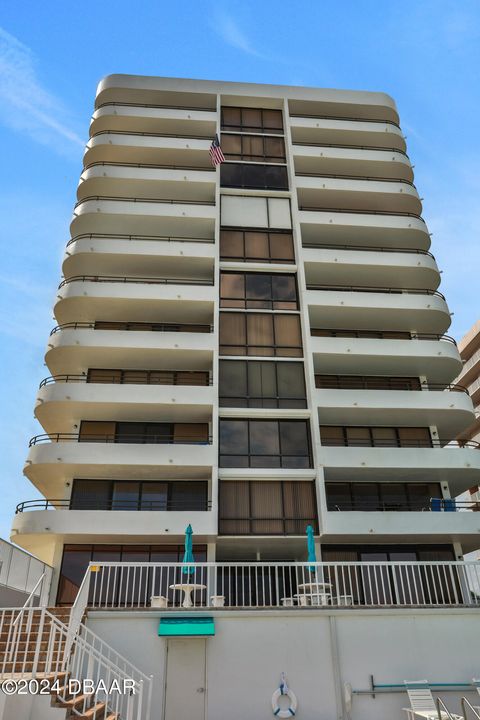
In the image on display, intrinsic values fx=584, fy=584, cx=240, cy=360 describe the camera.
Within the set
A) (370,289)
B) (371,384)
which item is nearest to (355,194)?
(370,289)

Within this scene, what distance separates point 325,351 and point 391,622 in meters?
13.9

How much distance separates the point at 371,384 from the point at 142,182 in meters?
16.5

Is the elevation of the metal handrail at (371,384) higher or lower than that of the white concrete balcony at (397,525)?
higher

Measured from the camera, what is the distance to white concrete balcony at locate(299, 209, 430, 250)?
31.7m

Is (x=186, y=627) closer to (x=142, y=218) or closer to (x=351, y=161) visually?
(x=142, y=218)

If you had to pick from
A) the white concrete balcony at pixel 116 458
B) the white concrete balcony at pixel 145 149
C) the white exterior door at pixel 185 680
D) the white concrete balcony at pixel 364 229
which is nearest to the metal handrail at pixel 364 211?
the white concrete balcony at pixel 364 229

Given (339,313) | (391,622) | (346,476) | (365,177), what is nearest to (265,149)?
(365,177)

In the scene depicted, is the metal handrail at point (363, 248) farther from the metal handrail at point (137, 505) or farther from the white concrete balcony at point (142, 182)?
the metal handrail at point (137, 505)

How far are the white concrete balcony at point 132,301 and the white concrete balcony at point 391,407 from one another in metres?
7.52

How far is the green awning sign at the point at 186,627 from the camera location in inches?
621

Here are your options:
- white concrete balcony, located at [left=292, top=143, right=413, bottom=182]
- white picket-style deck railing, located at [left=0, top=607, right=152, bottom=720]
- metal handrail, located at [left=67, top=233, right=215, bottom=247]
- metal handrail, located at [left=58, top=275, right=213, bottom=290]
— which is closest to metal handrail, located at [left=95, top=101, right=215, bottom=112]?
white concrete balcony, located at [left=292, top=143, right=413, bottom=182]

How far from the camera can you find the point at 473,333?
53.7 meters

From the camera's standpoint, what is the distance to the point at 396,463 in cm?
2588

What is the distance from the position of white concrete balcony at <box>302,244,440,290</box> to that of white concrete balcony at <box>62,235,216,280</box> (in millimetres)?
5555
